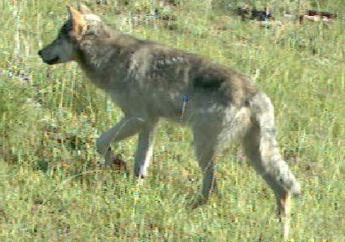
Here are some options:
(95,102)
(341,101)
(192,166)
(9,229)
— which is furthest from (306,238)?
(341,101)

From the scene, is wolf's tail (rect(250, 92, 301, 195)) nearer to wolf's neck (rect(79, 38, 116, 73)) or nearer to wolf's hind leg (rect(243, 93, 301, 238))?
wolf's hind leg (rect(243, 93, 301, 238))

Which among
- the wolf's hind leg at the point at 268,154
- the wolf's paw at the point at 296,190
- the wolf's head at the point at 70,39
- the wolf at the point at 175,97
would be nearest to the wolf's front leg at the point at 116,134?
the wolf at the point at 175,97

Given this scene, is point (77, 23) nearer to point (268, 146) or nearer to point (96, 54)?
point (96, 54)

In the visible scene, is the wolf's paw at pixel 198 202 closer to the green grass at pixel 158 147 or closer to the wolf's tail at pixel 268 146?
the green grass at pixel 158 147

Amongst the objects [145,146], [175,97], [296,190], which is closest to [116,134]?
[145,146]

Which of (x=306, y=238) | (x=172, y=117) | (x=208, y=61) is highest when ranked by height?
(x=208, y=61)

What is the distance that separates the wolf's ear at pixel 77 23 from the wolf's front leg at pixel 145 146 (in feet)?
3.63

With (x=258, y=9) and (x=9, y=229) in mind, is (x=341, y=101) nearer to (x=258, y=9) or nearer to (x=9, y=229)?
(x=258, y=9)

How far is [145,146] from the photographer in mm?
7754

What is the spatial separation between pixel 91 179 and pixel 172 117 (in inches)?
37.3

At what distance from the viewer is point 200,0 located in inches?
484

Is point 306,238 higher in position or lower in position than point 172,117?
lower

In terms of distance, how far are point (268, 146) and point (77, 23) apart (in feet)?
6.99

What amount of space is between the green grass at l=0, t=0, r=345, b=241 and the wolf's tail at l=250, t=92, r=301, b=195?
19cm
